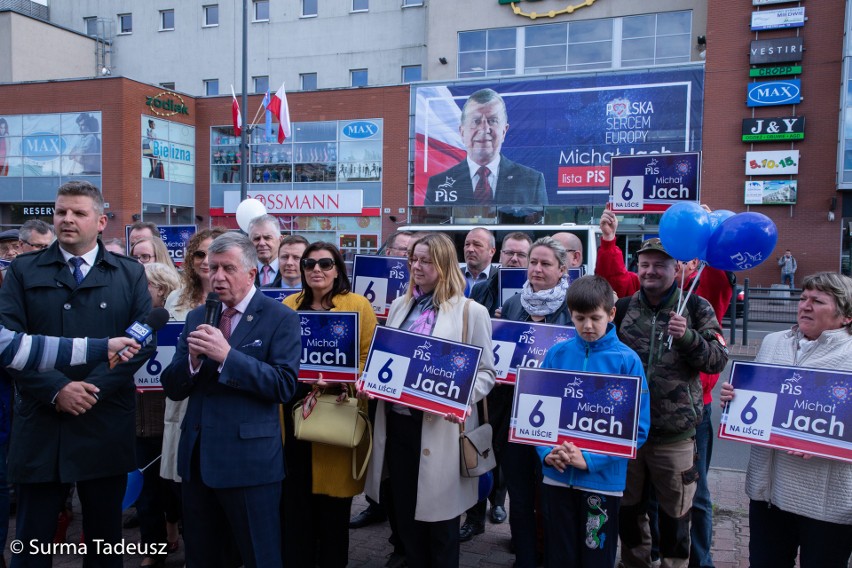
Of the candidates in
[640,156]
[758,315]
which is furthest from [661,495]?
[758,315]

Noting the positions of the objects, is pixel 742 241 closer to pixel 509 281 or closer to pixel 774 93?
pixel 509 281

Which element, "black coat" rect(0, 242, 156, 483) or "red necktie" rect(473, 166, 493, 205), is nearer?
"black coat" rect(0, 242, 156, 483)

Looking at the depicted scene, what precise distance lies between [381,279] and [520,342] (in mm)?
1653

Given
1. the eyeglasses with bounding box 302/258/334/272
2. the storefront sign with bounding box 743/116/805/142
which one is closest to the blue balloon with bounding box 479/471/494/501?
the eyeglasses with bounding box 302/258/334/272

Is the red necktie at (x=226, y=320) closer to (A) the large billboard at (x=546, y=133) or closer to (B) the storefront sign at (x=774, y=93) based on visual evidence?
(A) the large billboard at (x=546, y=133)

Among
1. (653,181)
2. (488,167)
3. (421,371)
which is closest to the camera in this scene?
(421,371)

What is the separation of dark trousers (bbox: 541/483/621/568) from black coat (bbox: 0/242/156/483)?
7.45ft

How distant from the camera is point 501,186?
2931 cm

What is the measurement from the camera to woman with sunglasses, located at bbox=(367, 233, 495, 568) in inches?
142

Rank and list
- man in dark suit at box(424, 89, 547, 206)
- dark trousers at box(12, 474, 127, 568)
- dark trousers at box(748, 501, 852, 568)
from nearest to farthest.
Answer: dark trousers at box(748, 501, 852, 568) → dark trousers at box(12, 474, 127, 568) → man in dark suit at box(424, 89, 547, 206)

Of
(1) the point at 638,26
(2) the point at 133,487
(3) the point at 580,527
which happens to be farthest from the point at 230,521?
(1) the point at 638,26

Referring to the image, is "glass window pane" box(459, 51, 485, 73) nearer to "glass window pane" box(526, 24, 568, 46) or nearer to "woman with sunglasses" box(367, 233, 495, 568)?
"glass window pane" box(526, 24, 568, 46)

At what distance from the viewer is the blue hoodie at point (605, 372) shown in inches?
130

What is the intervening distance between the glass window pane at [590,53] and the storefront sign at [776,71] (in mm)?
6547
